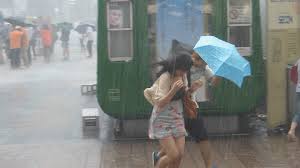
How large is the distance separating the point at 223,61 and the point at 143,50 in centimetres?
313

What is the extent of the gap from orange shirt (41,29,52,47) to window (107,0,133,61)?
1842 centimetres

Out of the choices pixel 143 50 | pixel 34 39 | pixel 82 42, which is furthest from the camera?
pixel 82 42

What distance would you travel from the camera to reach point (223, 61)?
682 centimetres

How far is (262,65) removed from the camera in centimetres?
991

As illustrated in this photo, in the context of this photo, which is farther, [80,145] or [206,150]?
[80,145]

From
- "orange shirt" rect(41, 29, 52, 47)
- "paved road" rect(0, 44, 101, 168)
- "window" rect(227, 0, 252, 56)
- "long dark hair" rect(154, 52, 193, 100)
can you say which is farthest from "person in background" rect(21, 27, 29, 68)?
"long dark hair" rect(154, 52, 193, 100)

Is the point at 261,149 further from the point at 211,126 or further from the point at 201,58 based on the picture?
the point at 201,58

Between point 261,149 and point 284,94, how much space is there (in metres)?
1.30

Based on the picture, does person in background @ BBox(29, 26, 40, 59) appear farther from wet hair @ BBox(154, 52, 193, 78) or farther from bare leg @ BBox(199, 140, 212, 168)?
wet hair @ BBox(154, 52, 193, 78)

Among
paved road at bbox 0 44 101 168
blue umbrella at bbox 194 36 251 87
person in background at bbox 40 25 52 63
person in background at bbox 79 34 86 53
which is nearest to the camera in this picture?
blue umbrella at bbox 194 36 251 87

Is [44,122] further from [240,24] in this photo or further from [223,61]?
[223,61]

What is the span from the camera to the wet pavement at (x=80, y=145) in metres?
8.66

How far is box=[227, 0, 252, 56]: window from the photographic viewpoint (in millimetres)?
9898

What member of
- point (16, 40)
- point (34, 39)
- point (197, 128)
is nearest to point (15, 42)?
point (16, 40)
